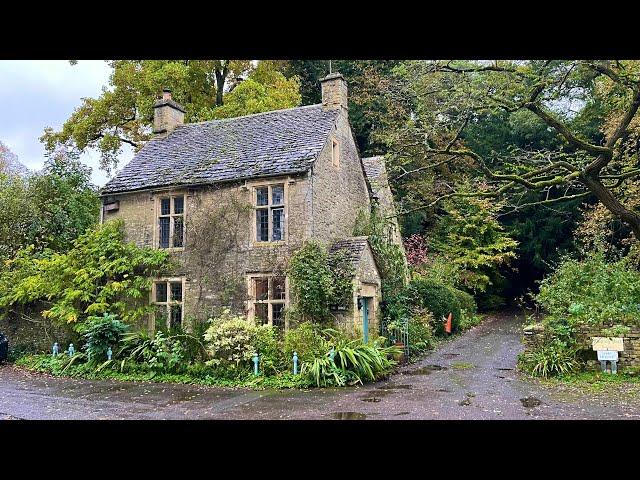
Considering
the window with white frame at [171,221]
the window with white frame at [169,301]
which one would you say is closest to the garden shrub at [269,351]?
the window with white frame at [169,301]

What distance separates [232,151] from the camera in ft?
50.6

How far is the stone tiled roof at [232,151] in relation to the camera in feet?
46.1

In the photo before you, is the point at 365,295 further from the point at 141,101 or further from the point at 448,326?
the point at 141,101

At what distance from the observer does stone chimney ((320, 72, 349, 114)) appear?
15.7 m

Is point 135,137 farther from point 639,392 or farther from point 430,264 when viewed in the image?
point 639,392

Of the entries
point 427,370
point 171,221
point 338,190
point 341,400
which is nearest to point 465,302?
point 338,190

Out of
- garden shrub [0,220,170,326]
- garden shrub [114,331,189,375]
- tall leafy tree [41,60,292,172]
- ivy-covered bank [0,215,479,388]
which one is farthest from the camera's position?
tall leafy tree [41,60,292,172]

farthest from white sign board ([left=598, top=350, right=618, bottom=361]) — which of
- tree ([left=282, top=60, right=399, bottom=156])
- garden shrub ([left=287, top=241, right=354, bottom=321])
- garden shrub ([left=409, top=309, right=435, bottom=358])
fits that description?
tree ([left=282, top=60, right=399, bottom=156])

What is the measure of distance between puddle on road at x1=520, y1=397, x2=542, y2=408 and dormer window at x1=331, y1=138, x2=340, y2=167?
27.1 ft

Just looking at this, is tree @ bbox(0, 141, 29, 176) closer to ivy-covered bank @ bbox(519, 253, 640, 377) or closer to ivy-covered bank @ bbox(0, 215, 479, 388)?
ivy-covered bank @ bbox(0, 215, 479, 388)

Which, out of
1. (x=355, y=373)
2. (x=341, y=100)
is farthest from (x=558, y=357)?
(x=341, y=100)

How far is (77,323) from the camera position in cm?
1445

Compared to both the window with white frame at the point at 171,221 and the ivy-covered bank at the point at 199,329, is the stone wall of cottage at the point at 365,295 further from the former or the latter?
the window with white frame at the point at 171,221
